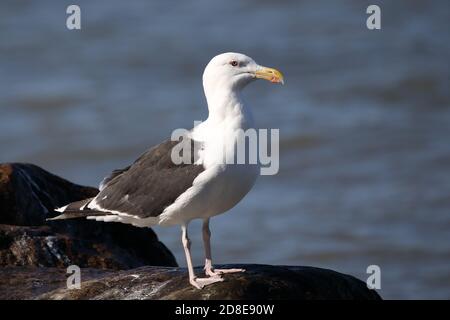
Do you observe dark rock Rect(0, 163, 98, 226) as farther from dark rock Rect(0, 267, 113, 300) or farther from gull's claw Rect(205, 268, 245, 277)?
gull's claw Rect(205, 268, 245, 277)

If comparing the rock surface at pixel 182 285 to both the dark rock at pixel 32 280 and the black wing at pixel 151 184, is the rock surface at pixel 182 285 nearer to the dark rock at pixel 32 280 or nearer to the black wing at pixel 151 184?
the dark rock at pixel 32 280

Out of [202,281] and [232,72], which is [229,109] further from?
[202,281]

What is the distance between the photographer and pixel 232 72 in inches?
316

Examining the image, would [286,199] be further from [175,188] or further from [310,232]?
[175,188]

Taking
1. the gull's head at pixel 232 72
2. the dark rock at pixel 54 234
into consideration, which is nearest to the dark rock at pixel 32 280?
the dark rock at pixel 54 234

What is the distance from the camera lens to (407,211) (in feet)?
51.6

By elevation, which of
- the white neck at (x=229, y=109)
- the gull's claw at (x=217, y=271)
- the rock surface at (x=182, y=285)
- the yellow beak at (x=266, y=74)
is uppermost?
the yellow beak at (x=266, y=74)

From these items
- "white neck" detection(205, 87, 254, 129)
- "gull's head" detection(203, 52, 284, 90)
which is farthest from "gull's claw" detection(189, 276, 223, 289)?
"gull's head" detection(203, 52, 284, 90)

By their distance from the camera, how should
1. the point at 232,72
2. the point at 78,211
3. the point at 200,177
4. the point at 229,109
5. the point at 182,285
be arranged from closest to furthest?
the point at 200,177
the point at 182,285
the point at 229,109
the point at 232,72
the point at 78,211

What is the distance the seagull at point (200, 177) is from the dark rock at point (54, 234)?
583 mm

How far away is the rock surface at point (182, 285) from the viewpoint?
24.7 feet

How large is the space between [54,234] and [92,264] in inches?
16.7

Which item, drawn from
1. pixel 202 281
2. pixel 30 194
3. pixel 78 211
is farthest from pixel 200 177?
pixel 30 194

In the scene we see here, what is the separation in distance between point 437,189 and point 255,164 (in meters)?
9.36
